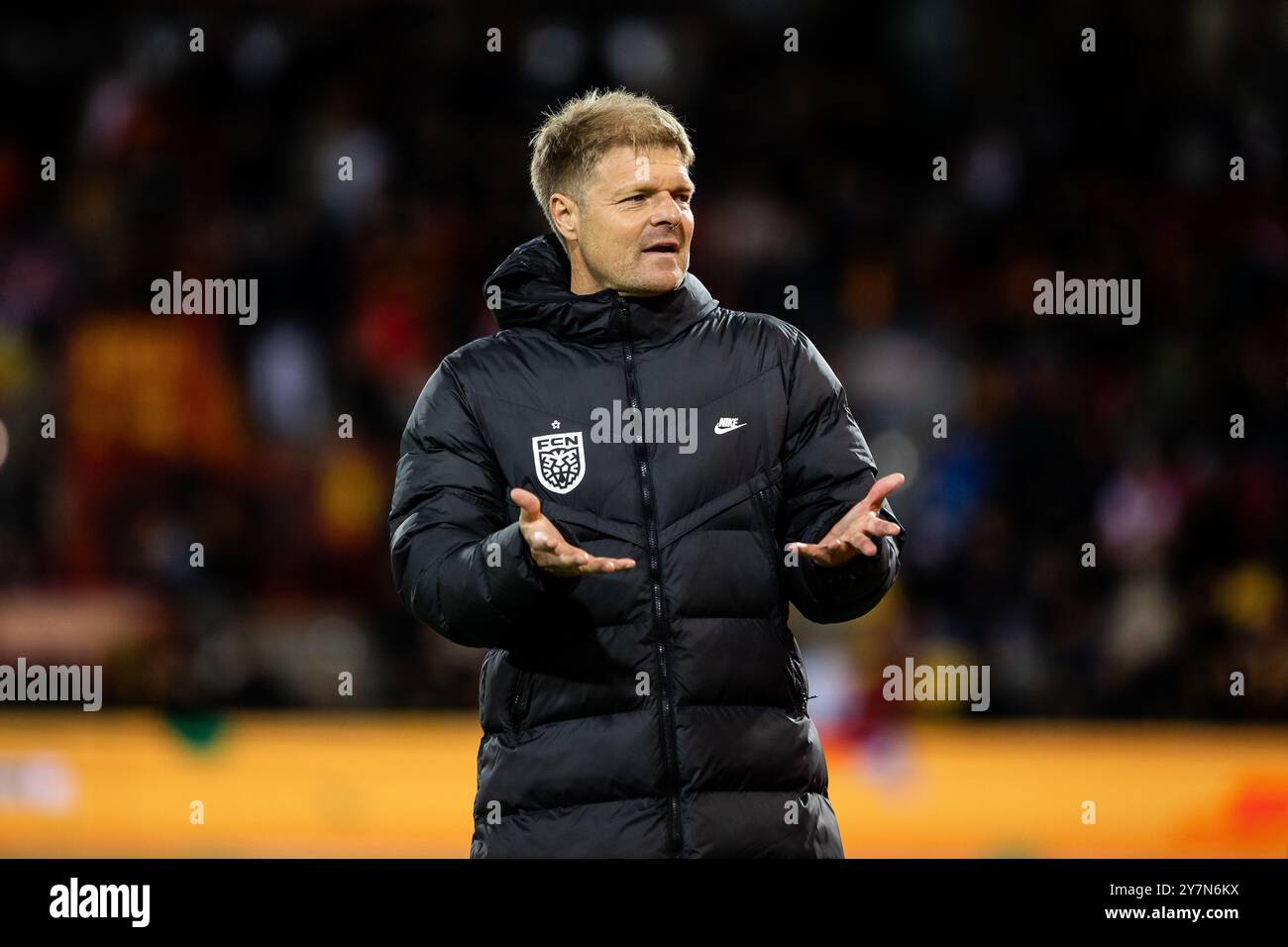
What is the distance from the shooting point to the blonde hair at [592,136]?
2684mm

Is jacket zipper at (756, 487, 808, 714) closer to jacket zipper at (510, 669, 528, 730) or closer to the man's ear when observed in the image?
jacket zipper at (510, 669, 528, 730)

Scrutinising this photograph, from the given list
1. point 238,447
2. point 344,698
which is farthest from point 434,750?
point 238,447

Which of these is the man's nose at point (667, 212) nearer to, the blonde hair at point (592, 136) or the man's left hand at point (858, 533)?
the blonde hair at point (592, 136)

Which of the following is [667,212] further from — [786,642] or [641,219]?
[786,642]

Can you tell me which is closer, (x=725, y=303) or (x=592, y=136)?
(x=592, y=136)

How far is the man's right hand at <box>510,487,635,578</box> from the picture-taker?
2.34m

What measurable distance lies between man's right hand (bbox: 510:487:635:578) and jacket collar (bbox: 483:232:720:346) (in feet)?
1.23

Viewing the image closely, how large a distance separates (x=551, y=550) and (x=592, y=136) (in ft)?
2.43

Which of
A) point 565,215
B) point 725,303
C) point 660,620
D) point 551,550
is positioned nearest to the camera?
point 551,550

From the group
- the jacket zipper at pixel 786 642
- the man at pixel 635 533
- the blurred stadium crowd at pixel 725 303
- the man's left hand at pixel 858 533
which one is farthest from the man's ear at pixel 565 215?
the blurred stadium crowd at pixel 725 303

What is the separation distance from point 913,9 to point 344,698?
16.4ft

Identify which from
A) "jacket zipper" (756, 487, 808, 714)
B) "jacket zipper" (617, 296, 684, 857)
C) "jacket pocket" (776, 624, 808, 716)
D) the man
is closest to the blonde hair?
the man

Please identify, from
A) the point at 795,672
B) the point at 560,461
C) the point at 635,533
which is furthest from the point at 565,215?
the point at 795,672

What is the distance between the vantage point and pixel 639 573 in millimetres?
2504
